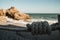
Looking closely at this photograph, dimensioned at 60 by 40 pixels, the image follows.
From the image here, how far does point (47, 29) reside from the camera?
181 cm

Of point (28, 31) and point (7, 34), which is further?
point (7, 34)

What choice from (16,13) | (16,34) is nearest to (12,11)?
(16,13)

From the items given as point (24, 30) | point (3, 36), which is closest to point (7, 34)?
point (3, 36)

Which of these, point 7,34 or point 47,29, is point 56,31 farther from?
point 7,34

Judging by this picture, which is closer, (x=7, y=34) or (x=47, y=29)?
(x=47, y=29)

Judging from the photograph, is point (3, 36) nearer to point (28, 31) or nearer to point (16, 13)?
point (28, 31)

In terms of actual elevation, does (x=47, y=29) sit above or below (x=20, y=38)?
above

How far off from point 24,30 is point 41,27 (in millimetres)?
201

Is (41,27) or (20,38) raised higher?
(41,27)

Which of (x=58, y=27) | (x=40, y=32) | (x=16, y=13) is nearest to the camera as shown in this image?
(x=40, y=32)

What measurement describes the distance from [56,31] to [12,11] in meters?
13.5

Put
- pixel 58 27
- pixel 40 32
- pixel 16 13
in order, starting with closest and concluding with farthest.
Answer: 1. pixel 40 32
2. pixel 58 27
3. pixel 16 13

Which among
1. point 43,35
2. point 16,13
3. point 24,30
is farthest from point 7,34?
point 16,13

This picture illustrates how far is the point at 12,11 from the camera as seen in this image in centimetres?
1534
